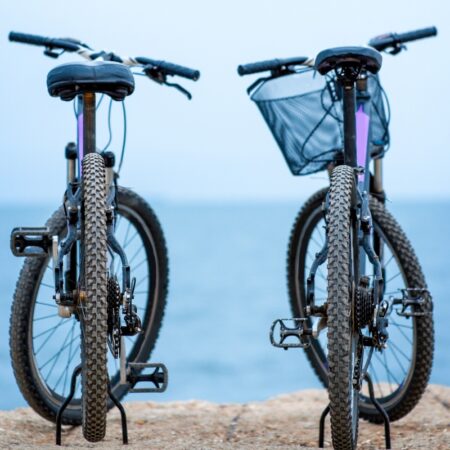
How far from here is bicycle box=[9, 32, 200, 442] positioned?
3.15 metres

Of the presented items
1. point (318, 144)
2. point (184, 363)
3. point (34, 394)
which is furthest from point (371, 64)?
point (184, 363)

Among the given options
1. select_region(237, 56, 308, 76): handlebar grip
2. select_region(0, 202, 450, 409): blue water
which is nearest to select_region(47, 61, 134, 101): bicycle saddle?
select_region(237, 56, 308, 76): handlebar grip

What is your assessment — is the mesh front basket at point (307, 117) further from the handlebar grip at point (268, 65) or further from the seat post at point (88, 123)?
the seat post at point (88, 123)

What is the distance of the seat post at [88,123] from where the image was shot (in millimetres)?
3508

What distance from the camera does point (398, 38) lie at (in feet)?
14.1

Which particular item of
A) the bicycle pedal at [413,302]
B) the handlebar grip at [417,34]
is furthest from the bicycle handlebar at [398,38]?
the bicycle pedal at [413,302]

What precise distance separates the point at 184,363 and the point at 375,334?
22066 millimetres

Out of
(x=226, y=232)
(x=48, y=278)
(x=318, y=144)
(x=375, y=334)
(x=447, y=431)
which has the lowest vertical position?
(x=447, y=431)

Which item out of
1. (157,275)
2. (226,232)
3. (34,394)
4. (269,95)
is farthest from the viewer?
(226,232)

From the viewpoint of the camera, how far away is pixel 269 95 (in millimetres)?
4297

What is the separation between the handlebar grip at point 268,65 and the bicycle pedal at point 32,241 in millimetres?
1114

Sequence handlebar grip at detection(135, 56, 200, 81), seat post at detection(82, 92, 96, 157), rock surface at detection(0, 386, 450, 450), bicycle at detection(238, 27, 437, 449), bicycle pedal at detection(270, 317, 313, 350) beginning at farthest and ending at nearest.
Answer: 1. handlebar grip at detection(135, 56, 200, 81)
2. rock surface at detection(0, 386, 450, 450)
3. seat post at detection(82, 92, 96, 157)
4. bicycle pedal at detection(270, 317, 313, 350)
5. bicycle at detection(238, 27, 437, 449)

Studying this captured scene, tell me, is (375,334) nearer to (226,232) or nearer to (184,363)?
(184,363)

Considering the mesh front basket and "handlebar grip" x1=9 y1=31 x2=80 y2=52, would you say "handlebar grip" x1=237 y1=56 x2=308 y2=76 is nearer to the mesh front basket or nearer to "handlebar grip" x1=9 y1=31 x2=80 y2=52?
the mesh front basket
